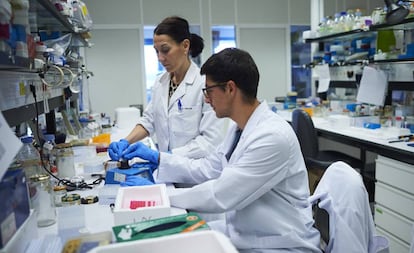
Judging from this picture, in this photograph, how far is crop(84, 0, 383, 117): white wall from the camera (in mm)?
5109

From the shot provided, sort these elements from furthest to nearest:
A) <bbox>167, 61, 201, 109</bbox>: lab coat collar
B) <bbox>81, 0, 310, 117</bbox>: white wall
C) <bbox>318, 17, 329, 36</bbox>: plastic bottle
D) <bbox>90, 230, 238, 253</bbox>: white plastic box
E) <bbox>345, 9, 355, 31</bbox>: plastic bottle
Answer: <bbox>81, 0, 310, 117</bbox>: white wall
<bbox>318, 17, 329, 36</bbox>: plastic bottle
<bbox>345, 9, 355, 31</bbox>: plastic bottle
<bbox>167, 61, 201, 109</bbox>: lab coat collar
<bbox>90, 230, 238, 253</bbox>: white plastic box

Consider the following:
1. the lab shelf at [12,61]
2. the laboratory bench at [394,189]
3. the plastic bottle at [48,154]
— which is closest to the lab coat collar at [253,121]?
the lab shelf at [12,61]

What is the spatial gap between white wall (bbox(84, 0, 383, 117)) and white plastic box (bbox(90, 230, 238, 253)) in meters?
4.75

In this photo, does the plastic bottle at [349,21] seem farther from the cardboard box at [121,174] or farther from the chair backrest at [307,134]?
the cardboard box at [121,174]

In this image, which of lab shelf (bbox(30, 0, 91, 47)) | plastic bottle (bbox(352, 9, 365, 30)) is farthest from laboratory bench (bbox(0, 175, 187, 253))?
plastic bottle (bbox(352, 9, 365, 30))

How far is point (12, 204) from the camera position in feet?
2.77

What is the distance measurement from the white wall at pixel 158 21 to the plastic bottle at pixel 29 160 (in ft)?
13.0

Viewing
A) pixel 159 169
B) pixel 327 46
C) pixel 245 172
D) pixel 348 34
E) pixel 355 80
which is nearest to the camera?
pixel 245 172

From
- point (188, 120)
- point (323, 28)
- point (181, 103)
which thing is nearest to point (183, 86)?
point (181, 103)

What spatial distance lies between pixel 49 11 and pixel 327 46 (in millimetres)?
3306

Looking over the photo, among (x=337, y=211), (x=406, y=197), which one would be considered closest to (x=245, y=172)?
(x=337, y=211)

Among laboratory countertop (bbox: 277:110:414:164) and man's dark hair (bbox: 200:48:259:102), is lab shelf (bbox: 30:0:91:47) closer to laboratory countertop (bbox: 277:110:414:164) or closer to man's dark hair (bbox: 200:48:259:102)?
man's dark hair (bbox: 200:48:259:102)

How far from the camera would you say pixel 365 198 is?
117cm

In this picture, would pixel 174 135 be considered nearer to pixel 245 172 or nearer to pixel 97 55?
pixel 245 172
